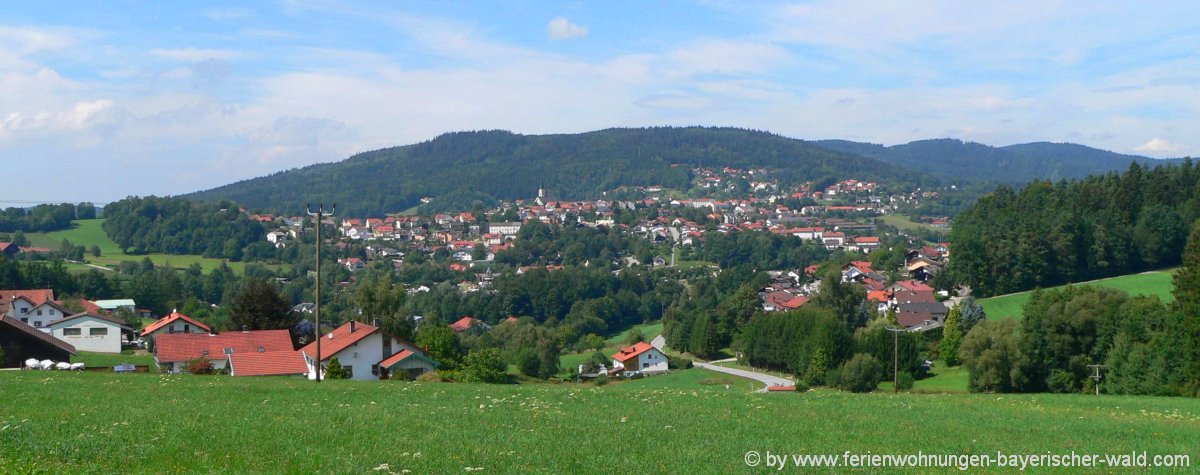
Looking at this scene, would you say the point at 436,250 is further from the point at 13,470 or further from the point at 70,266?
the point at 13,470

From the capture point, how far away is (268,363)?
34375 millimetres

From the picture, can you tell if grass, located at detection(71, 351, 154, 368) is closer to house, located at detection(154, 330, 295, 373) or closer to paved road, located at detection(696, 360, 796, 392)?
house, located at detection(154, 330, 295, 373)

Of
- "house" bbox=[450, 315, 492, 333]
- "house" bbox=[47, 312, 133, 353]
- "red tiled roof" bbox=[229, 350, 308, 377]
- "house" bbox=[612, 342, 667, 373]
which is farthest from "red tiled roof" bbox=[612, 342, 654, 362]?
"red tiled roof" bbox=[229, 350, 308, 377]

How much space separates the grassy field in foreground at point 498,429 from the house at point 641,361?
4682 centimetres

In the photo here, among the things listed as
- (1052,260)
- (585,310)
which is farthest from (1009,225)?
Answer: (585,310)

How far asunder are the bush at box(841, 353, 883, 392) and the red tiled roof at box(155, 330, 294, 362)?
23867mm

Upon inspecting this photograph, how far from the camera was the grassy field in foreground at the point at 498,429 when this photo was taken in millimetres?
10758

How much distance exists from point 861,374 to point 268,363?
83.4ft

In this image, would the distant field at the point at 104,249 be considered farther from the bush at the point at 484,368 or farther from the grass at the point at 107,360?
the bush at the point at 484,368

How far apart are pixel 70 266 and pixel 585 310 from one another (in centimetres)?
5315

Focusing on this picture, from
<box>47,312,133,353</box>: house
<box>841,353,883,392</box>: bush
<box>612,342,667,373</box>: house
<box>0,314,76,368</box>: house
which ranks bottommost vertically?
<box>612,342,667,373</box>: house

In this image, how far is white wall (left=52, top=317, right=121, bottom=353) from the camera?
177 feet

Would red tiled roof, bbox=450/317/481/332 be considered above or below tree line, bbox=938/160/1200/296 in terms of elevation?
below

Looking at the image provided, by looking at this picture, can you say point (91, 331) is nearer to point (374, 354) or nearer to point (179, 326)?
point (179, 326)
